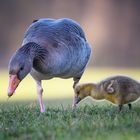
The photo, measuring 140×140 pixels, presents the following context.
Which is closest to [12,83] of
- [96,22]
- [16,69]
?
[16,69]

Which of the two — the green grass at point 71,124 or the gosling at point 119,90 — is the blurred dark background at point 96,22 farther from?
the green grass at point 71,124

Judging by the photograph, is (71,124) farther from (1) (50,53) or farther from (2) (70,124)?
(1) (50,53)

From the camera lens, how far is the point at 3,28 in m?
25.5

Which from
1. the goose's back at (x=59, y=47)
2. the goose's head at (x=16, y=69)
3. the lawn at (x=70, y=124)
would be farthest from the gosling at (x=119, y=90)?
the goose's head at (x=16, y=69)

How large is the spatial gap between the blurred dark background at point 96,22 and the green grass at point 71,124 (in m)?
17.3

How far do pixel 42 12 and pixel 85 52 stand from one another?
16.7 m

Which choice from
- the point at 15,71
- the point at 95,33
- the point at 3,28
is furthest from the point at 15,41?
the point at 15,71

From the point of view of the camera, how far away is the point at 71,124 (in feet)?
20.4

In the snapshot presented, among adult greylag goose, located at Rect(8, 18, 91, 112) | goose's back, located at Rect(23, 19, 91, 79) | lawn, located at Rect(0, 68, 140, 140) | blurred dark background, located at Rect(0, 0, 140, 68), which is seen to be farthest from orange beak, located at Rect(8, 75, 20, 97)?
blurred dark background, located at Rect(0, 0, 140, 68)

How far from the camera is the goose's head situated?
7125mm

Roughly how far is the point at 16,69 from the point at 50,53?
0.84 m

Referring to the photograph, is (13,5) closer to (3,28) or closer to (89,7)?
(3,28)

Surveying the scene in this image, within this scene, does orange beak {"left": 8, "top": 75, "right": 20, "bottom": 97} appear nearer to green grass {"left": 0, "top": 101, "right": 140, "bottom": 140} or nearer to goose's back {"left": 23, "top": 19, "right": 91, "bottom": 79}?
green grass {"left": 0, "top": 101, "right": 140, "bottom": 140}

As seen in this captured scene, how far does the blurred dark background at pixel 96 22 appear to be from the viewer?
25.1m
